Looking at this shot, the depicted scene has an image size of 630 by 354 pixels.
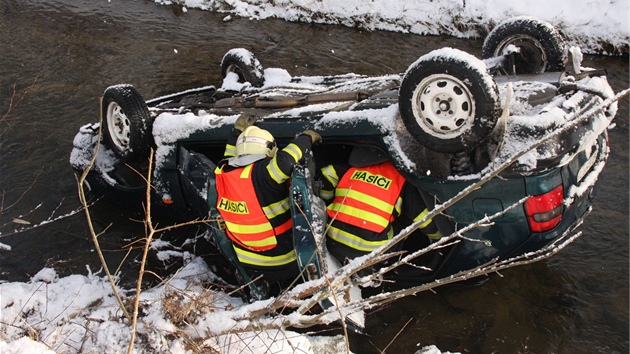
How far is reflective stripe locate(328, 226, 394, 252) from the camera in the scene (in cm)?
363

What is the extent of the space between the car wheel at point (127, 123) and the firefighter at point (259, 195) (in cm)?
99

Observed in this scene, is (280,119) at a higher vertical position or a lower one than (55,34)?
higher

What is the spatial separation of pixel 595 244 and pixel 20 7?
10534 mm

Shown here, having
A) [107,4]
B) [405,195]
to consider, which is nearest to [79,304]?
[405,195]

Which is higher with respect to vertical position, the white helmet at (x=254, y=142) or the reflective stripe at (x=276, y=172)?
the white helmet at (x=254, y=142)

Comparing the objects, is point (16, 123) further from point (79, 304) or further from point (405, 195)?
point (405, 195)

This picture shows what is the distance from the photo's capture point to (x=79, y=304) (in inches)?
156

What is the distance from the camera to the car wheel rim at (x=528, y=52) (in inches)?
175

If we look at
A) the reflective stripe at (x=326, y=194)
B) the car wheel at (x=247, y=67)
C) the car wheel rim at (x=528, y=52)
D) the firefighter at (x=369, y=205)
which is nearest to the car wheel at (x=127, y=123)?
the reflective stripe at (x=326, y=194)

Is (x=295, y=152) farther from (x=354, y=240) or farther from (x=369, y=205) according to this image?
(x=354, y=240)

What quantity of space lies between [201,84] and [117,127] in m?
3.17

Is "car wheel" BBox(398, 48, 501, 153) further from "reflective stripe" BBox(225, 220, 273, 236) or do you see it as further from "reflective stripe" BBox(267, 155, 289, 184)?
"reflective stripe" BBox(225, 220, 273, 236)

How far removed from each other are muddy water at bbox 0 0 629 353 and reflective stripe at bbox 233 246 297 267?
0.81 metres

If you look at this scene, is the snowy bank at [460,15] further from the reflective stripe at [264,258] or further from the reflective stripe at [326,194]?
the reflective stripe at [264,258]
